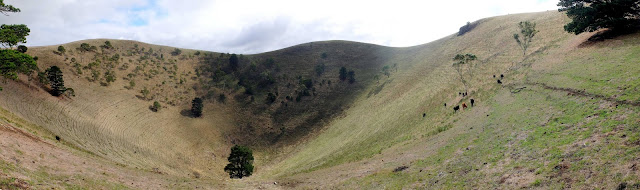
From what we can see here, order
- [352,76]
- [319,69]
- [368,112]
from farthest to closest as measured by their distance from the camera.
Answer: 1. [319,69]
2. [352,76]
3. [368,112]

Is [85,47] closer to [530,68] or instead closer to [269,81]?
[269,81]

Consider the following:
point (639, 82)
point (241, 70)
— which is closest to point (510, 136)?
point (639, 82)

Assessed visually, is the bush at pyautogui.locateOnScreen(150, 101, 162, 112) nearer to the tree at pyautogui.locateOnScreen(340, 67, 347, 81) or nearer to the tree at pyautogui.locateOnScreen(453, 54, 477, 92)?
the tree at pyautogui.locateOnScreen(340, 67, 347, 81)

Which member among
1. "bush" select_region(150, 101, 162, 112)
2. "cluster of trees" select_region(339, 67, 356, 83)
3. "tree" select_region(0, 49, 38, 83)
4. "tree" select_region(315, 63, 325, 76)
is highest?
"tree" select_region(0, 49, 38, 83)

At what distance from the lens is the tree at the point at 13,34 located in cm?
2800

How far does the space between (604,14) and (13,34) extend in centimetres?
7265

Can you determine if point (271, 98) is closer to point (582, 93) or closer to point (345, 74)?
point (345, 74)

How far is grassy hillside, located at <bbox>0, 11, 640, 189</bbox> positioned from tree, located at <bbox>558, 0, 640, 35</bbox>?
11.3 ft

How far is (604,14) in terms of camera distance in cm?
4259

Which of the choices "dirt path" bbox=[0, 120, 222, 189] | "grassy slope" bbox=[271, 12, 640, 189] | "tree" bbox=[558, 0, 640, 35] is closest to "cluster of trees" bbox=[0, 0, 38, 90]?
"dirt path" bbox=[0, 120, 222, 189]

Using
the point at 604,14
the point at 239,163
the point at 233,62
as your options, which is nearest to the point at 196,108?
the point at 239,163

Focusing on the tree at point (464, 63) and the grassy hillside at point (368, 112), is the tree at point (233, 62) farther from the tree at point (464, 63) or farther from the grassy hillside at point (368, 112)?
the tree at point (464, 63)

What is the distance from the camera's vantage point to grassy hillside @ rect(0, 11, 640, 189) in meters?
18.5

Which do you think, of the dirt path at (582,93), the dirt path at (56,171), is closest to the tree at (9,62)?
the dirt path at (56,171)
